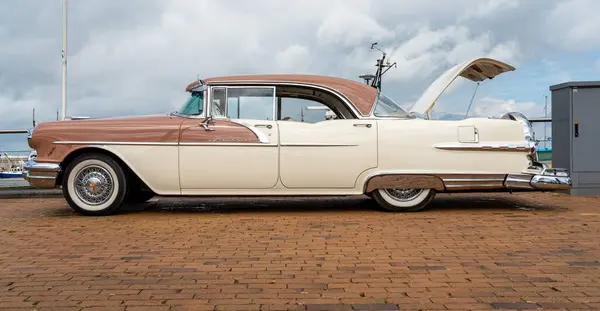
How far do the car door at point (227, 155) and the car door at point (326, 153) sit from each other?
0.58 ft

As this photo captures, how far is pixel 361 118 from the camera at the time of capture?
286 inches

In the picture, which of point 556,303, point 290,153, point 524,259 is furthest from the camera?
point 290,153

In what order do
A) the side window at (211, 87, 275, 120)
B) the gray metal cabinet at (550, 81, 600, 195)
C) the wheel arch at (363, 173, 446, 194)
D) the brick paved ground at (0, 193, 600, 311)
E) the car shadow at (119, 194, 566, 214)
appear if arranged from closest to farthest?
the brick paved ground at (0, 193, 600, 311) → the wheel arch at (363, 173, 446, 194) → the side window at (211, 87, 275, 120) → the car shadow at (119, 194, 566, 214) → the gray metal cabinet at (550, 81, 600, 195)

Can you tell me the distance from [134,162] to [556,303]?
5.27m

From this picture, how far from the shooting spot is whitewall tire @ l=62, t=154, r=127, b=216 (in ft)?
23.5

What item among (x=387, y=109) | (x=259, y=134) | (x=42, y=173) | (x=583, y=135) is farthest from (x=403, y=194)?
(x=42, y=173)

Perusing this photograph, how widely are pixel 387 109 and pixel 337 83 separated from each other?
0.73 meters

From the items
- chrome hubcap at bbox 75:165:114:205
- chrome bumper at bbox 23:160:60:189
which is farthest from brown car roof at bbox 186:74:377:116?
chrome bumper at bbox 23:160:60:189

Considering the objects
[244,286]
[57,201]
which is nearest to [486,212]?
[244,286]

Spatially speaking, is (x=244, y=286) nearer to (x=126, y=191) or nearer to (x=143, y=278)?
(x=143, y=278)

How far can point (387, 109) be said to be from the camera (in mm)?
7402

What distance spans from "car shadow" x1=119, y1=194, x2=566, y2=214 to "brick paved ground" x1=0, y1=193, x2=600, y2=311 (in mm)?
220

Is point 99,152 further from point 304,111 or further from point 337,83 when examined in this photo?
point 337,83

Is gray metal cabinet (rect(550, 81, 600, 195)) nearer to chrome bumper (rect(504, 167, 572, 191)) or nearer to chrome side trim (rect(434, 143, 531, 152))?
chrome bumper (rect(504, 167, 572, 191))
